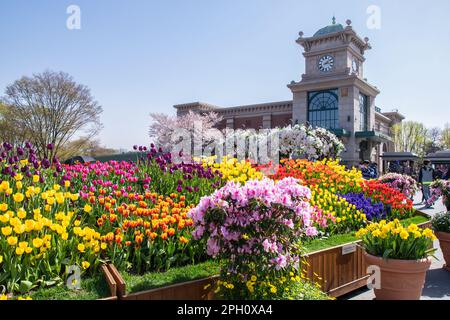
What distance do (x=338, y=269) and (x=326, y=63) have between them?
42.4m

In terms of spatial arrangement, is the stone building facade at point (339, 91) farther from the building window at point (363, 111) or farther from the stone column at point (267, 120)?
the stone column at point (267, 120)

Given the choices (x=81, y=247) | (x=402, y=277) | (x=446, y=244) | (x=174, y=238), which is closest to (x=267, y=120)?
(x=446, y=244)

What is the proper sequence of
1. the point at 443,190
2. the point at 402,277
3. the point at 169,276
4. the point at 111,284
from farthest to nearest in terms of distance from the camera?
the point at 443,190 < the point at 402,277 < the point at 169,276 < the point at 111,284

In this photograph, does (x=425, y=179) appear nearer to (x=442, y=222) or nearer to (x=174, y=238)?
(x=442, y=222)

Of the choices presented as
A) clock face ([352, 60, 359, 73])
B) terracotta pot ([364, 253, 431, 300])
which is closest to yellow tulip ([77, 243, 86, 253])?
terracotta pot ([364, 253, 431, 300])

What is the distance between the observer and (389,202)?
344 inches

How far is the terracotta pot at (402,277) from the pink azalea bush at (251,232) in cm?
166

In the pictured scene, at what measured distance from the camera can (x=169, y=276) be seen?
13.1ft

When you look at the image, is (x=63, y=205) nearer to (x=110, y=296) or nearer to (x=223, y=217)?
(x=110, y=296)

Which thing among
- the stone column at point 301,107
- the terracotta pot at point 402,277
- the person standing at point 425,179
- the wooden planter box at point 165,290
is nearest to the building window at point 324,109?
the stone column at point 301,107

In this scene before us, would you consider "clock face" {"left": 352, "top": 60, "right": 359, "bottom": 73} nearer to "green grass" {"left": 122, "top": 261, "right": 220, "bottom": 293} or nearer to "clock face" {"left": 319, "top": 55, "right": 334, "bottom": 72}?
"clock face" {"left": 319, "top": 55, "right": 334, "bottom": 72}

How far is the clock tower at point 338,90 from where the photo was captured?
1644 inches

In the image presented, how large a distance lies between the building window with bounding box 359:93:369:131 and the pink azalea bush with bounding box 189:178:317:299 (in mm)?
44181
